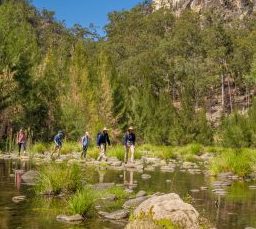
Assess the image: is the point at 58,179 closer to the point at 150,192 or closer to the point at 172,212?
the point at 150,192

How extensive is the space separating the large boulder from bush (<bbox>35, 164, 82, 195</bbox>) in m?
5.42

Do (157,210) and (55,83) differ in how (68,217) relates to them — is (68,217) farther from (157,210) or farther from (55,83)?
(55,83)

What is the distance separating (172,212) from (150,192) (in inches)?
264

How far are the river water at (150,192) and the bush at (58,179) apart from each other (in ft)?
1.58

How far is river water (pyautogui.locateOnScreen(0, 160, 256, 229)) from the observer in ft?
39.1

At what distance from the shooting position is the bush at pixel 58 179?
15.5 metres

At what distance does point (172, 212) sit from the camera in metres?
Answer: 10.0

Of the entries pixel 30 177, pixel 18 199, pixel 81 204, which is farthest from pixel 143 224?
pixel 30 177

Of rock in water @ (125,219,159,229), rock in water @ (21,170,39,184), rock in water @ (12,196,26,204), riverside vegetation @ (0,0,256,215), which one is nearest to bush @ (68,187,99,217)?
riverside vegetation @ (0,0,256,215)

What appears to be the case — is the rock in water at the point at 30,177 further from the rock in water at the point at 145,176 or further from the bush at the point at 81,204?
the bush at the point at 81,204

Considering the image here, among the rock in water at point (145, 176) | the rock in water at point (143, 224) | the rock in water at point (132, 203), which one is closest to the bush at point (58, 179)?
the rock in water at point (132, 203)

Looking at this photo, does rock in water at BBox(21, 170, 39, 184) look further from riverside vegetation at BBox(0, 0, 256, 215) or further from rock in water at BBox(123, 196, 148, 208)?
rock in water at BBox(123, 196, 148, 208)

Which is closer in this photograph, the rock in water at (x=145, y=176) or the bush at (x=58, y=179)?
the bush at (x=58, y=179)

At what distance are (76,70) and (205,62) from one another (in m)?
51.1
